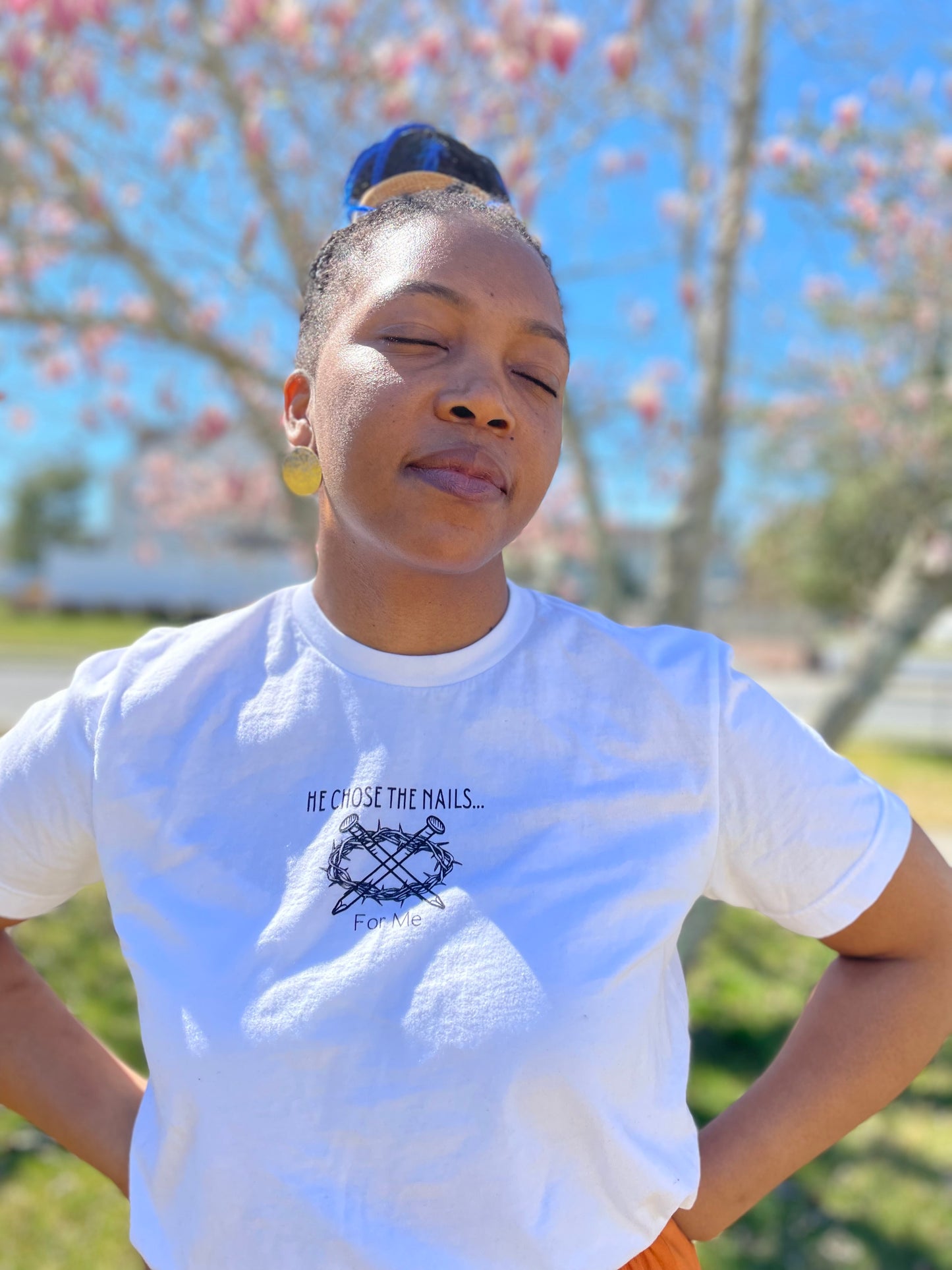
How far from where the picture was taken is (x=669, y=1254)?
1146 mm

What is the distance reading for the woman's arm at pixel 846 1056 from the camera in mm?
1252

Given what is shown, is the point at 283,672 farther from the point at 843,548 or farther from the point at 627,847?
the point at 843,548

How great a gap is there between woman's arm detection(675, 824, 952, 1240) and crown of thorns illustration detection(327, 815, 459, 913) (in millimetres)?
499

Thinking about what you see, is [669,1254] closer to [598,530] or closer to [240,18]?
[598,530]

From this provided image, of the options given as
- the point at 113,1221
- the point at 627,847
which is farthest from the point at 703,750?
the point at 113,1221

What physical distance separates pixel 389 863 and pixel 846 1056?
2.07ft

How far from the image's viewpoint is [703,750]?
1164 mm

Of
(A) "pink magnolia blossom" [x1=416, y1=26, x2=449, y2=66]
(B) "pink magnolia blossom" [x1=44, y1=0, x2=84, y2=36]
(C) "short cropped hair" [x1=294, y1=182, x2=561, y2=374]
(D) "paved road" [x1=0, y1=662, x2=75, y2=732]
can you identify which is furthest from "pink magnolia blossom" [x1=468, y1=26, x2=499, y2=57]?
(D) "paved road" [x1=0, y1=662, x2=75, y2=732]

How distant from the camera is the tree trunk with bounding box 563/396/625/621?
380cm

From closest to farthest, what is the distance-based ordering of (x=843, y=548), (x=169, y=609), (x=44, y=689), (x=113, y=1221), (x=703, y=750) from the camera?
(x=703, y=750), (x=113, y=1221), (x=843, y=548), (x=44, y=689), (x=169, y=609)

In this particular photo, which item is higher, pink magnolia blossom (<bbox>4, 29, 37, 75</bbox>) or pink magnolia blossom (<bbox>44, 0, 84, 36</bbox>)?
A: pink magnolia blossom (<bbox>44, 0, 84, 36</bbox>)

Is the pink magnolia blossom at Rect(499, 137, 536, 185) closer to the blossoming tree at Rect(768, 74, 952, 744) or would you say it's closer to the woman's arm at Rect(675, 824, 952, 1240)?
the blossoming tree at Rect(768, 74, 952, 744)

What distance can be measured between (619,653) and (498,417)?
0.31m

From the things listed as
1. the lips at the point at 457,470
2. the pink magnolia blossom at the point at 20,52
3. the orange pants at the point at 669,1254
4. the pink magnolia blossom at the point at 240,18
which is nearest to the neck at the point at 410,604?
the lips at the point at 457,470
